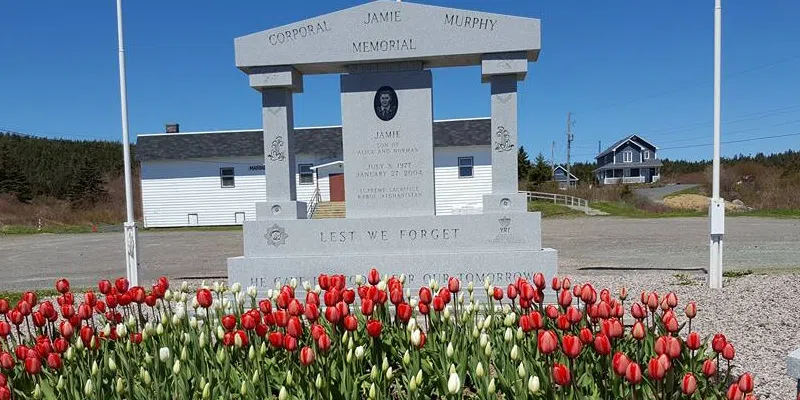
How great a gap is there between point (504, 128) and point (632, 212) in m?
25.7

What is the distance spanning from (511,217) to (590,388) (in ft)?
13.9

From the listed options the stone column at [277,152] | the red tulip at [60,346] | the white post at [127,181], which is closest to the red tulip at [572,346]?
the red tulip at [60,346]

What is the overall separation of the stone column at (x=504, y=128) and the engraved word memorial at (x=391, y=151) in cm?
1

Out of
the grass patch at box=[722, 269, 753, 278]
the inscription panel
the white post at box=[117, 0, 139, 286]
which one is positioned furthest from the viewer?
the grass patch at box=[722, 269, 753, 278]

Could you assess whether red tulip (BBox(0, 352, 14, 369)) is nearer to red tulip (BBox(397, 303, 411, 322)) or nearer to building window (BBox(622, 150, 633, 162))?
red tulip (BBox(397, 303, 411, 322))

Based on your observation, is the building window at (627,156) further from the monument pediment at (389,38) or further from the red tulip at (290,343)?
the red tulip at (290,343)

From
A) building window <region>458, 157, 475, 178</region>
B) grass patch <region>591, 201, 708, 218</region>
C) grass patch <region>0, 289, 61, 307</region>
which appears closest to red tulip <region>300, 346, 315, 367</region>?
grass patch <region>0, 289, 61, 307</region>

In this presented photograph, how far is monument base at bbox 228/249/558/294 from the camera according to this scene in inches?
269

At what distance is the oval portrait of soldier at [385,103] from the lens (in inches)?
296

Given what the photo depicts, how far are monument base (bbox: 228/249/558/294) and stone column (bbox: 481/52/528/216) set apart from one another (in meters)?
0.70

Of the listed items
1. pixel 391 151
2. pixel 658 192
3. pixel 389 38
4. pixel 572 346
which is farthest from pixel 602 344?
pixel 658 192

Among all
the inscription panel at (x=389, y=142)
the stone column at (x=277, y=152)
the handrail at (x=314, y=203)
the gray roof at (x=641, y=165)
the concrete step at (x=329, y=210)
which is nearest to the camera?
the inscription panel at (x=389, y=142)

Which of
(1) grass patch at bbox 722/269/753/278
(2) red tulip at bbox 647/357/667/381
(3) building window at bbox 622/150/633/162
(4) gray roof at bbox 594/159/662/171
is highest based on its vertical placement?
(3) building window at bbox 622/150/633/162

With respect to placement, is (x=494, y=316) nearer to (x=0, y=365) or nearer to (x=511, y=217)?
(x=0, y=365)
